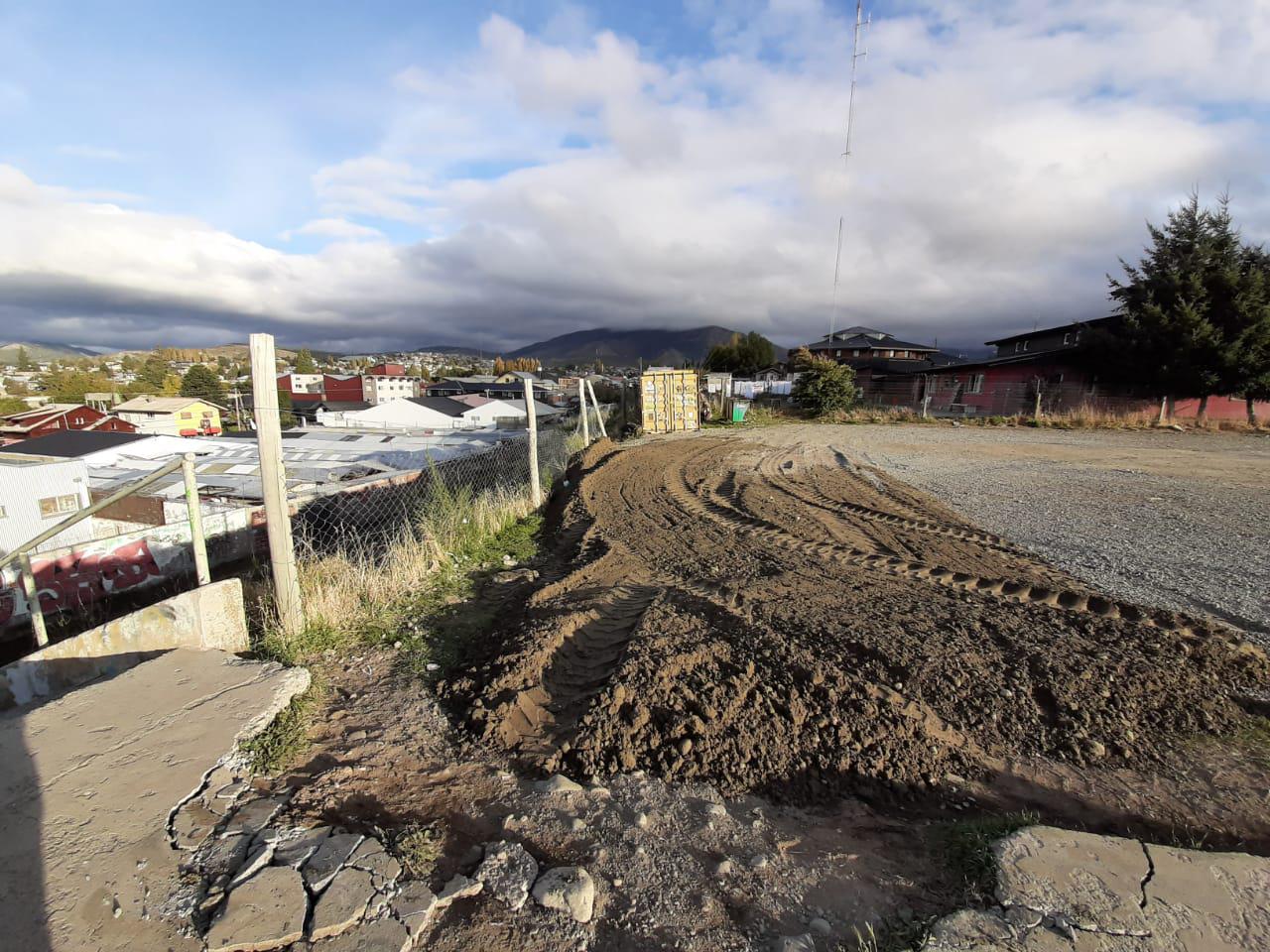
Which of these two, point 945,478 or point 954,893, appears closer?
point 954,893

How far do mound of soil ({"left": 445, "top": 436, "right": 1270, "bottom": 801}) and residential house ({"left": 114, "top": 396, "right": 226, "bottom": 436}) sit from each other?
61516 millimetres

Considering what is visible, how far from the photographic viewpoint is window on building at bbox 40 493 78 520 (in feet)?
46.3

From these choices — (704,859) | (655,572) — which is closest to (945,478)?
(655,572)

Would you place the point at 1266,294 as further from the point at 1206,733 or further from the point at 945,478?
the point at 1206,733

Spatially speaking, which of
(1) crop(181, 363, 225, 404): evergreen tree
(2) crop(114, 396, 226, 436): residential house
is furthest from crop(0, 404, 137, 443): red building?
(1) crop(181, 363, 225, 404): evergreen tree

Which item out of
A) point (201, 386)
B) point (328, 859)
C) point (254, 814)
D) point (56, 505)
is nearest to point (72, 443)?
point (56, 505)

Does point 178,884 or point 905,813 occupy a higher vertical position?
A: point 178,884

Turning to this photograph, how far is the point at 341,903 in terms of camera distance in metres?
1.96

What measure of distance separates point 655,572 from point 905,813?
3328 millimetres

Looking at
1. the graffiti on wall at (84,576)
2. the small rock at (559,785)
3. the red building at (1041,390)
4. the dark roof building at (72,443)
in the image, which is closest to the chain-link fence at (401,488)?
the graffiti on wall at (84,576)

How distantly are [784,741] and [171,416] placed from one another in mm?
70451

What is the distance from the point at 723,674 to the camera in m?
3.50

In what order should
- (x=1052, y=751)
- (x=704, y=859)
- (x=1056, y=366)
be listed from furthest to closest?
(x=1056, y=366), (x=1052, y=751), (x=704, y=859)

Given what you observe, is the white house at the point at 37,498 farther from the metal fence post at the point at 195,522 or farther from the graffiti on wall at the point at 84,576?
the metal fence post at the point at 195,522
